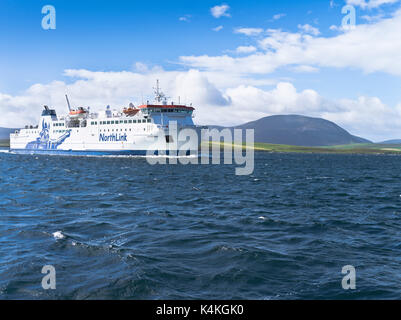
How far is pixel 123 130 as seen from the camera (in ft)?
252

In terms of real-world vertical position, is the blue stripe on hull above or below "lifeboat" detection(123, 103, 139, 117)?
below

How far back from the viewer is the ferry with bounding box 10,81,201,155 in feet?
236

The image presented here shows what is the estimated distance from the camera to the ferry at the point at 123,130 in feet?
236

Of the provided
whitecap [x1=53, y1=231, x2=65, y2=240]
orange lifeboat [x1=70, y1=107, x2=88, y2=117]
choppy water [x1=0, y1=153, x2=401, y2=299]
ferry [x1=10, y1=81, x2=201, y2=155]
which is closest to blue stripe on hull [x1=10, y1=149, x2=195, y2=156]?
ferry [x1=10, y1=81, x2=201, y2=155]

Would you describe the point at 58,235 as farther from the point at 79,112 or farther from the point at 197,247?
the point at 79,112

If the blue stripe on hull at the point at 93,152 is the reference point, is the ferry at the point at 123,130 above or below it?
above

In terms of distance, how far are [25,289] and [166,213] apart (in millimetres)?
10428

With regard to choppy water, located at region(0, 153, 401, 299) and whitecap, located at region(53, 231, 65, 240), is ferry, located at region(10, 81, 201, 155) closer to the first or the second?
choppy water, located at region(0, 153, 401, 299)

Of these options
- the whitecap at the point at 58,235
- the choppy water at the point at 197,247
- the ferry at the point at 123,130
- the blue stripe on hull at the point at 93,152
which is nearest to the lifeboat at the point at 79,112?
the ferry at the point at 123,130

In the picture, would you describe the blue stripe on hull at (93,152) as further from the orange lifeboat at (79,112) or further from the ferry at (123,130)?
the orange lifeboat at (79,112)

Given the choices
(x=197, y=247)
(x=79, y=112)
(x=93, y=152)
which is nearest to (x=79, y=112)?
(x=79, y=112)

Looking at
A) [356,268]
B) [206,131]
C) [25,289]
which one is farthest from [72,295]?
[206,131]
